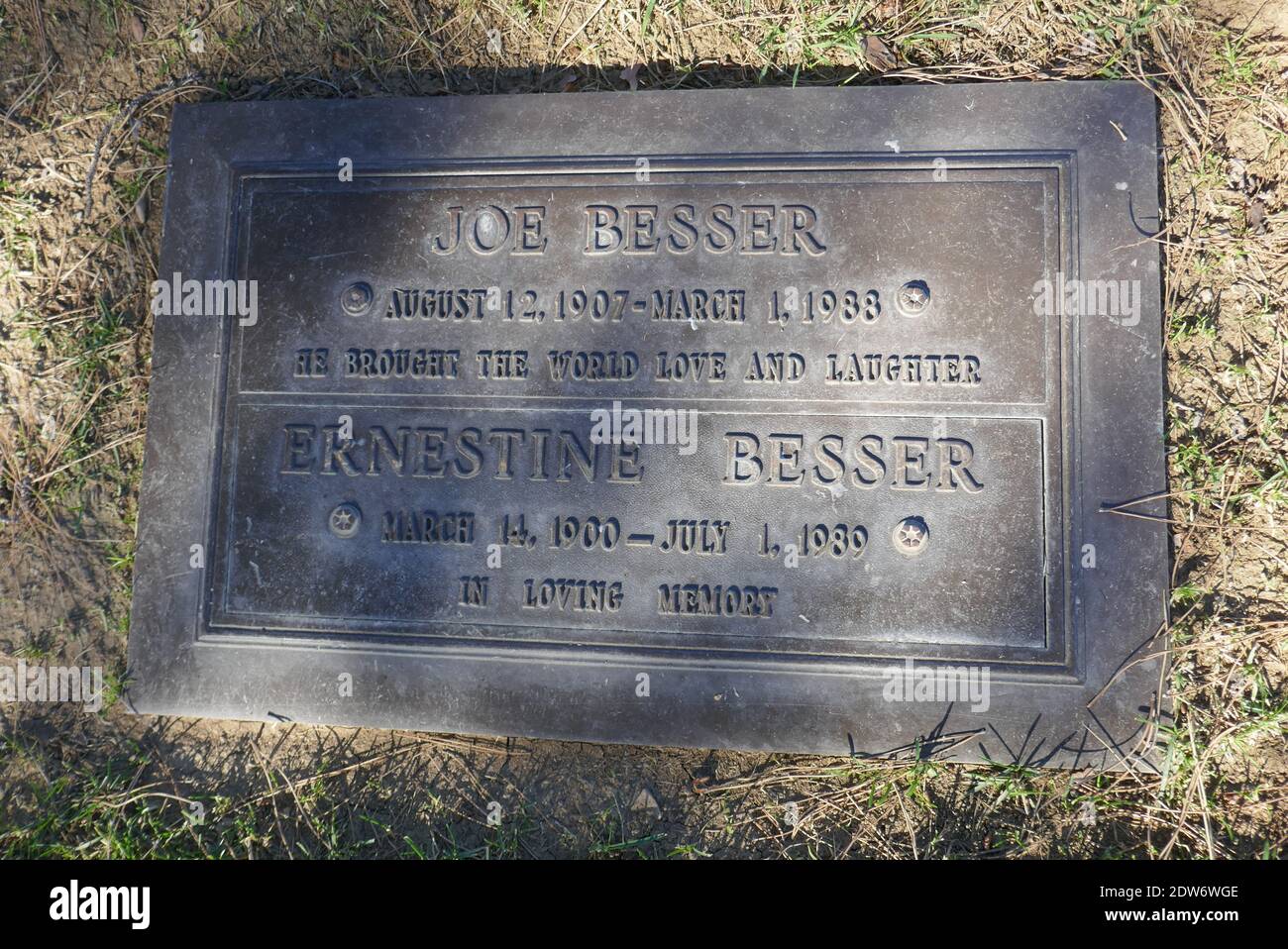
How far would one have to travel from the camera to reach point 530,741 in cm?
248

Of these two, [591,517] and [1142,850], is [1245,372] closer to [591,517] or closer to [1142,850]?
[1142,850]

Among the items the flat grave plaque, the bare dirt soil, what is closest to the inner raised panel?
the flat grave plaque

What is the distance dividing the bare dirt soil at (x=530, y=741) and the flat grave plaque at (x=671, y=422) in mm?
191

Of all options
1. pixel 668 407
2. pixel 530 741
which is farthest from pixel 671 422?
pixel 530 741

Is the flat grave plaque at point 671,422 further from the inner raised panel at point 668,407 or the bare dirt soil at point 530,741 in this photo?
the bare dirt soil at point 530,741

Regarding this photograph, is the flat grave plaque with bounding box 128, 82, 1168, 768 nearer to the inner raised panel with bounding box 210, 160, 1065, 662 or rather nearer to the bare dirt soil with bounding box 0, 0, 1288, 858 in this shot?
the inner raised panel with bounding box 210, 160, 1065, 662

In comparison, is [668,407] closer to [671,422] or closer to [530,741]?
[671,422]

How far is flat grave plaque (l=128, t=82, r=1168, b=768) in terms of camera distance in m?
2.24

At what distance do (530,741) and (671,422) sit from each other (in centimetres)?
115

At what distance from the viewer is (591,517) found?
2336mm

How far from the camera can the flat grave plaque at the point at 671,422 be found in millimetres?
2236

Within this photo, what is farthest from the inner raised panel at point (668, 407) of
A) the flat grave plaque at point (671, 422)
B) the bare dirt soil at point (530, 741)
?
the bare dirt soil at point (530, 741)

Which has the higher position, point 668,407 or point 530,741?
point 668,407

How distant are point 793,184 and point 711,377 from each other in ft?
2.21
